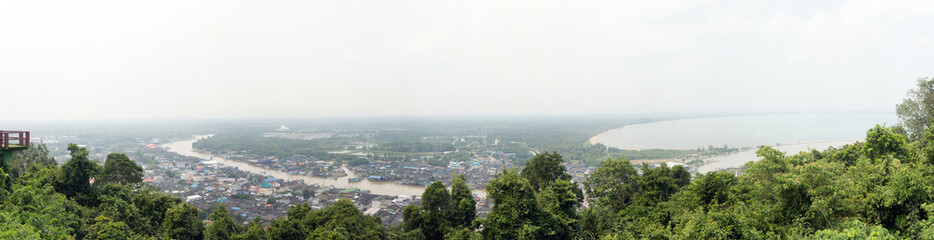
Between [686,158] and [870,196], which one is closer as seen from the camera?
[870,196]

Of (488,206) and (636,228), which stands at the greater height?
(636,228)

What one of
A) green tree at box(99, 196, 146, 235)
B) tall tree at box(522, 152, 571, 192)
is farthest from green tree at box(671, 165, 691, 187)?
green tree at box(99, 196, 146, 235)

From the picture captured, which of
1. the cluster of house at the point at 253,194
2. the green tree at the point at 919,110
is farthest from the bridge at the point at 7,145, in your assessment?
the green tree at the point at 919,110

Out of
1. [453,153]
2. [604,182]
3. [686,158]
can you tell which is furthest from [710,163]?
[604,182]

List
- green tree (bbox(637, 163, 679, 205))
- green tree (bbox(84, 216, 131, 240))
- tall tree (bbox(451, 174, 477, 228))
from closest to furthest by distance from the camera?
green tree (bbox(84, 216, 131, 240)), green tree (bbox(637, 163, 679, 205)), tall tree (bbox(451, 174, 477, 228))

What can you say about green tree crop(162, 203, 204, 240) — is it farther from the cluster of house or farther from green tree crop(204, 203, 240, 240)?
the cluster of house

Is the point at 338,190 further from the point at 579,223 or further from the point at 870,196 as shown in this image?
the point at 870,196

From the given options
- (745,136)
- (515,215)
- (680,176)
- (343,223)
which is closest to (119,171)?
(343,223)
